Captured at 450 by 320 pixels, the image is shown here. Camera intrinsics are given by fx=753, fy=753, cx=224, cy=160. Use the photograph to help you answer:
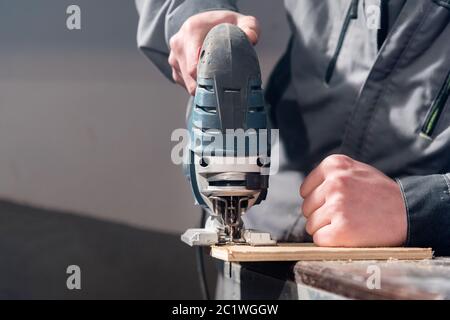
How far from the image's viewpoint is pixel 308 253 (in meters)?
1.04

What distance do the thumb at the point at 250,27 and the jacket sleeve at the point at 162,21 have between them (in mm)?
93

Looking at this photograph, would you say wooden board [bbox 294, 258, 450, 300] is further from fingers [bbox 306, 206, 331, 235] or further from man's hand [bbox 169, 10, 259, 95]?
man's hand [bbox 169, 10, 259, 95]

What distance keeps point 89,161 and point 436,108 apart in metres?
0.86

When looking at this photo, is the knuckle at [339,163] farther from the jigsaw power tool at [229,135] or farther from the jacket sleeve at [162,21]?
the jacket sleeve at [162,21]

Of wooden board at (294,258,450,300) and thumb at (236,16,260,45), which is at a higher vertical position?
thumb at (236,16,260,45)

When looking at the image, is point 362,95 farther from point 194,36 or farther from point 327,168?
point 194,36

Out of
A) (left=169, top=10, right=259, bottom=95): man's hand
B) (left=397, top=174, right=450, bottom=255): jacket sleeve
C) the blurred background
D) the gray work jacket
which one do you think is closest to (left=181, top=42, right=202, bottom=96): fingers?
(left=169, top=10, right=259, bottom=95): man's hand

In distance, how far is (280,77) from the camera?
5.32 feet

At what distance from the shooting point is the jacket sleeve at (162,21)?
1.41m

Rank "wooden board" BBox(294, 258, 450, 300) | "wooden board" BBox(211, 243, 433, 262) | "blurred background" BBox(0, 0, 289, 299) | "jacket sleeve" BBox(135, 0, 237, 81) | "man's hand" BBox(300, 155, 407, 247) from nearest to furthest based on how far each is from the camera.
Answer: "wooden board" BBox(294, 258, 450, 300) → "wooden board" BBox(211, 243, 433, 262) → "man's hand" BBox(300, 155, 407, 247) → "jacket sleeve" BBox(135, 0, 237, 81) → "blurred background" BBox(0, 0, 289, 299)

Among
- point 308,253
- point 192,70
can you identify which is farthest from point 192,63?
point 308,253

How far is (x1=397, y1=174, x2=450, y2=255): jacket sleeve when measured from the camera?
1161 mm

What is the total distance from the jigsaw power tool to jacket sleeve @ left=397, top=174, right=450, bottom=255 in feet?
0.73
